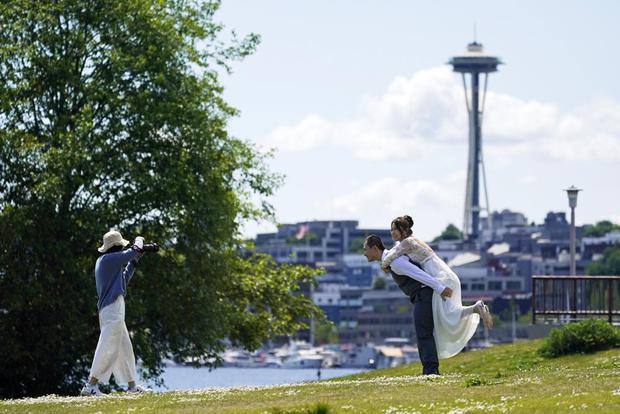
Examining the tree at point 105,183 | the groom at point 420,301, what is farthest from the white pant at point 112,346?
the tree at point 105,183

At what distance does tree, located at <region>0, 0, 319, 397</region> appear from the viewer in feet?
143

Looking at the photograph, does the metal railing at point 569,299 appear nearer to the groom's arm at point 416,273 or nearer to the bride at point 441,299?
the bride at point 441,299

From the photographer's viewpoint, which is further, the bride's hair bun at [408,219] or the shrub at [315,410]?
the bride's hair bun at [408,219]

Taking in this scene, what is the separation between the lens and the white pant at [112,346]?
902 inches

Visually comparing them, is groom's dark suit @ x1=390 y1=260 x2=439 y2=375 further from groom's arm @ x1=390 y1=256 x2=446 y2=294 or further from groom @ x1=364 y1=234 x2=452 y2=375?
groom's arm @ x1=390 y1=256 x2=446 y2=294

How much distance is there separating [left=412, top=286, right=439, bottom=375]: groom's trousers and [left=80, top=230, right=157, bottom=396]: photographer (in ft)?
11.0

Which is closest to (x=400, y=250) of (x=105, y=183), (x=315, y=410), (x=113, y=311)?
(x=113, y=311)

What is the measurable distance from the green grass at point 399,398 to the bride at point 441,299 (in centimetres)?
77

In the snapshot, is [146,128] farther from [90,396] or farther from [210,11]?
[90,396]

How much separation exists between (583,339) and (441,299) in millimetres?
11276

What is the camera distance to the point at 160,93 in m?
47.0

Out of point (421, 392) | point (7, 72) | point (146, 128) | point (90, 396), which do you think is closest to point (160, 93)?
point (146, 128)

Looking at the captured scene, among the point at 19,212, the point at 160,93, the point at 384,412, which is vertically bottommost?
the point at 384,412

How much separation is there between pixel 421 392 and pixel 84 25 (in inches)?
1217
